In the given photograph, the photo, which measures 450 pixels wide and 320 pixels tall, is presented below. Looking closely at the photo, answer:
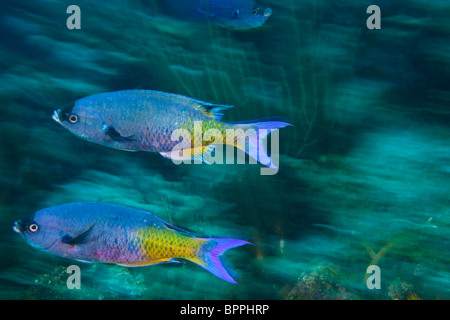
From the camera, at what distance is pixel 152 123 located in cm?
183

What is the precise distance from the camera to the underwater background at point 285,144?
8.10 ft

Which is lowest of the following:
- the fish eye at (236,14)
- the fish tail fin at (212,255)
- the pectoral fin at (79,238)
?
the fish tail fin at (212,255)

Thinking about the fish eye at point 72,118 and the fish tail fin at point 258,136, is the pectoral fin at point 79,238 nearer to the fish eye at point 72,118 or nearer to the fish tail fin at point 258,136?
the fish eye at point 72,118

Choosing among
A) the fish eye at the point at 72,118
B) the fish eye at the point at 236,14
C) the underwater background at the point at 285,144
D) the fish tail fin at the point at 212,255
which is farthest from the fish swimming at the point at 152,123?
the fish eye at the point at 236,14

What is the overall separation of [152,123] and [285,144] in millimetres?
1167

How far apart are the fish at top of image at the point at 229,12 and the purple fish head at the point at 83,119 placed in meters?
1.16

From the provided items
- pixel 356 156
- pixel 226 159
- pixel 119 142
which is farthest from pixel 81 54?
pixel 356 156

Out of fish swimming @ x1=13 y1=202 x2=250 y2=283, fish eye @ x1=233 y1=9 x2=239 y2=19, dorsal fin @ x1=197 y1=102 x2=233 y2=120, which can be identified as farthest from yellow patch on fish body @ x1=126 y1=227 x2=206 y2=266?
fish eye @ x1=233 y1=9 x2=239 y2=19

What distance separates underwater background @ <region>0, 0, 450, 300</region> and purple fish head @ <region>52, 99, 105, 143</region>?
26.8 inches

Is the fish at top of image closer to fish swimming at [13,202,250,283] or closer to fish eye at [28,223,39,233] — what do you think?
fish swimming at [13,202,250,283]

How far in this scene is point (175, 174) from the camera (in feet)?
8.39

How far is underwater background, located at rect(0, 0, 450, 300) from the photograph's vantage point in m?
2.47

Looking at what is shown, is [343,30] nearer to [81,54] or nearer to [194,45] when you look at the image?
[194,45]

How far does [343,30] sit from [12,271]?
11.5 ft
